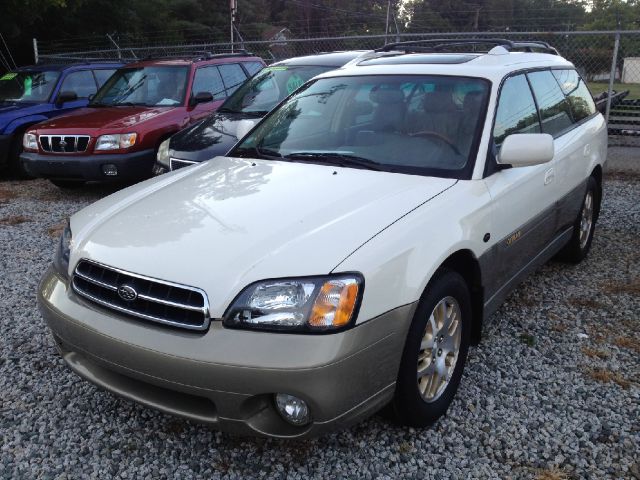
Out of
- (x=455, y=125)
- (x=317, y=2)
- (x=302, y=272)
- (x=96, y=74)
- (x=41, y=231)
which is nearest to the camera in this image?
(x=302, y=272)

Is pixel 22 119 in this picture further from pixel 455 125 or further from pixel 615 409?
pixel 615 409

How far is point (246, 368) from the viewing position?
7.27 feet

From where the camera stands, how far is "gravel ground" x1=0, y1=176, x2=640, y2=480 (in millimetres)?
2633

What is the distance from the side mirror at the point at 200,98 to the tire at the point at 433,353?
221 inches

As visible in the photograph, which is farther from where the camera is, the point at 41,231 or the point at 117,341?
the point at 41,231

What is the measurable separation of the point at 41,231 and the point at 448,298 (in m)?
5.04

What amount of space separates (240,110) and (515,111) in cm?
409

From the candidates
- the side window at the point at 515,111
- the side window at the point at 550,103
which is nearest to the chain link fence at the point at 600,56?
the side window at the point at 550,103

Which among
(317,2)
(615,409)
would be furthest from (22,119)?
(317,2)

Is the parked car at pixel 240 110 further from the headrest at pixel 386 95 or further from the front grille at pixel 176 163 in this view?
the headrest at pixel 386 95

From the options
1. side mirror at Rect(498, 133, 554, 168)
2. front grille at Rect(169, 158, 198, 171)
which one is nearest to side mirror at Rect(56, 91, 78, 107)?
front grille at Rect(169, 158, 198, 171)

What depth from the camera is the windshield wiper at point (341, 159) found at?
328 cm

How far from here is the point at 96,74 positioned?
32.4 ft

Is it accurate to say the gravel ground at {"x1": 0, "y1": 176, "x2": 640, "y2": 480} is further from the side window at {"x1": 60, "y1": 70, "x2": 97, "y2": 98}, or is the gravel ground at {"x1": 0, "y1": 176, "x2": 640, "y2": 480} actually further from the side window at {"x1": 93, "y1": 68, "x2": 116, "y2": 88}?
the side window at {"x1": 93, "y1": 68, "x2": 116, "y2": 88}
